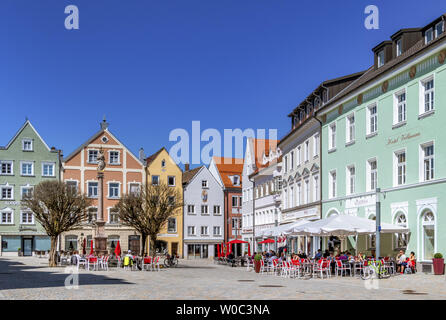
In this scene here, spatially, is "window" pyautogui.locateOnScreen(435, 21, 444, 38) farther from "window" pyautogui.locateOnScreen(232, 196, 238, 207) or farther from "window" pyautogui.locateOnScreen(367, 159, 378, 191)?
"window" pyautogui.locateOnScreen(232, 196, 238, 207)

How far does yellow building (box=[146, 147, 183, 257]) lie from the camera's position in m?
75.2

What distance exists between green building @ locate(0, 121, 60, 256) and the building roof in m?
22.9

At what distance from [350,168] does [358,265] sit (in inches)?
366

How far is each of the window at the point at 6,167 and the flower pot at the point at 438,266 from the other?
53499 mm

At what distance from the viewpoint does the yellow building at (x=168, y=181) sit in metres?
75.2

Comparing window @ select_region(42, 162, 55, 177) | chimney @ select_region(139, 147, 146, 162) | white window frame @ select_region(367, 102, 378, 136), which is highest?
chimney @ select_region(139, 147, 146, 162)

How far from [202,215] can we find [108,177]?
13.2m

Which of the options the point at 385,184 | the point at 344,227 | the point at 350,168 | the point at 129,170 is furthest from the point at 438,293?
the point at 129,170

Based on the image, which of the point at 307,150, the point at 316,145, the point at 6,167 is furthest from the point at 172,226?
the point at 316,145

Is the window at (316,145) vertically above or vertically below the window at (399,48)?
below

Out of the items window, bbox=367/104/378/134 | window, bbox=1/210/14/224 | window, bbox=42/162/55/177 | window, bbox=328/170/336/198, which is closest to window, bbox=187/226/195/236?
window, bbox=42/162/55/177

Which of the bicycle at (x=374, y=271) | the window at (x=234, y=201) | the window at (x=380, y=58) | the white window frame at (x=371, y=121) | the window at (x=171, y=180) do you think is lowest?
the bicycle at (x=374, y=271)

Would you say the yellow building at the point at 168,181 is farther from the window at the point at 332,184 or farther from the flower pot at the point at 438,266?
the flower pot at the point at 438,266

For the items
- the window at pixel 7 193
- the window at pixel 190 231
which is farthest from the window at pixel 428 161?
the window at pixel 7 193
